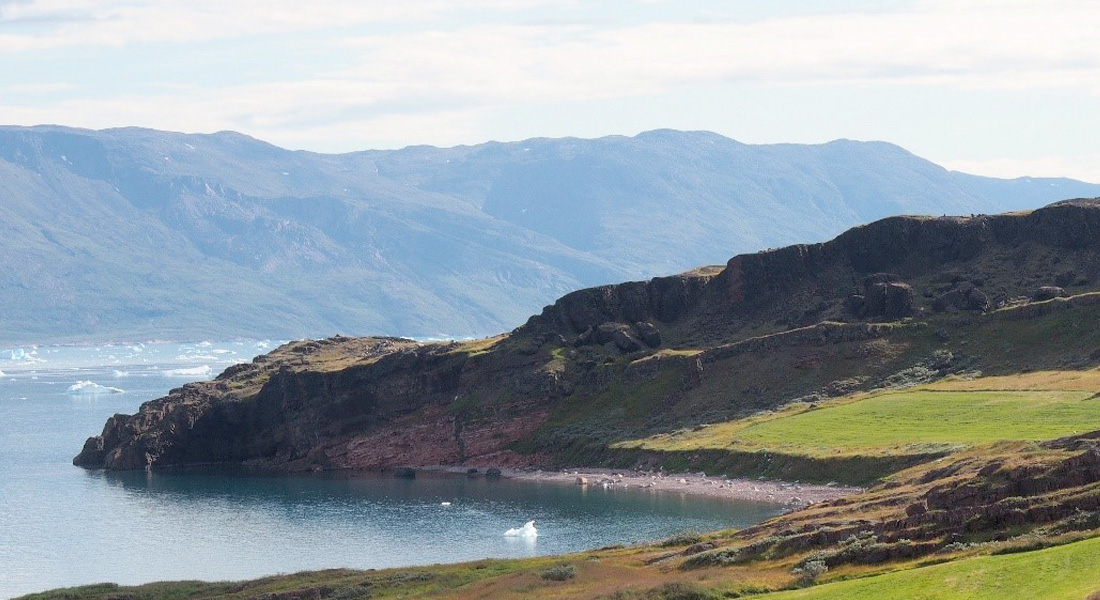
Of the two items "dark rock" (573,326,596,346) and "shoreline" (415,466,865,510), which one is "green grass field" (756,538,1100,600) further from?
"dark rock" (573,326,596,346)

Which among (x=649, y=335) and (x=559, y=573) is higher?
(x=649, y=335)

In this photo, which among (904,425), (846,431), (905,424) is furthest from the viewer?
(846,431)

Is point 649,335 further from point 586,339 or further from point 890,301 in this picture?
point 890,301

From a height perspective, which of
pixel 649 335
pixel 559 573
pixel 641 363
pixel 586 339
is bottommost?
pixel 559 573

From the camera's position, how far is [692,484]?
5463 inches

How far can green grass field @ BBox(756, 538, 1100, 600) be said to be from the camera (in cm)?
4519

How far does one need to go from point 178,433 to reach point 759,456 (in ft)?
256

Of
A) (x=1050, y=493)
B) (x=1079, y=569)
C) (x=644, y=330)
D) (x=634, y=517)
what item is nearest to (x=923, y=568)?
(x=1079, y=569)

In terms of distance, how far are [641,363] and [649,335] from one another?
8.15 metres

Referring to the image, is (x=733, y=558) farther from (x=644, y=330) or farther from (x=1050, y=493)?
(x=644, y=330)

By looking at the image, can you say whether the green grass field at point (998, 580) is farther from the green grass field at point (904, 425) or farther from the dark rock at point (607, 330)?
the dark rock at point (607, 330)

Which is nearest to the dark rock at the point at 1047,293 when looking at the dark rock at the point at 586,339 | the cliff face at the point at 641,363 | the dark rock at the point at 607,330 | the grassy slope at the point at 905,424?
the cliff face at the point at 641,363

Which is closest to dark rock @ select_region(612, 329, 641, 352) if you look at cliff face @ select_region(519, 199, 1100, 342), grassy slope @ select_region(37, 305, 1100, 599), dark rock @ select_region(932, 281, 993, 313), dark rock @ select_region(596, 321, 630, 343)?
dark rock @ select_region(596, 321, 630, 343)

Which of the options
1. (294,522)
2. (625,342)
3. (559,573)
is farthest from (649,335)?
(559,573)
